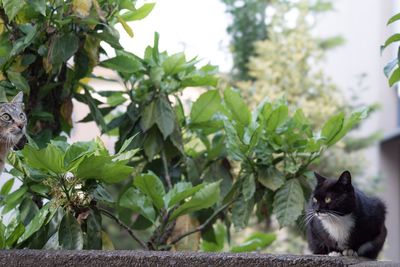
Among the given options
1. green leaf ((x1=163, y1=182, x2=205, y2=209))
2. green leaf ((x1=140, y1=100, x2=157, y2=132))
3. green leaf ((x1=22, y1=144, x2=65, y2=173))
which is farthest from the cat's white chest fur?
green leaf ((x1=22, y1=144, x2=65, y2=173))

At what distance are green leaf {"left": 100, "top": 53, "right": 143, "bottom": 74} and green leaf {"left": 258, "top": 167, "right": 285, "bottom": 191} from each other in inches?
27.2

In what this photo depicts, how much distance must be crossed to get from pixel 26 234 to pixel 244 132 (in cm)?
98

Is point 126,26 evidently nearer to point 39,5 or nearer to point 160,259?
point 39,5

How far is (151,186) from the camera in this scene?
93.1 inches

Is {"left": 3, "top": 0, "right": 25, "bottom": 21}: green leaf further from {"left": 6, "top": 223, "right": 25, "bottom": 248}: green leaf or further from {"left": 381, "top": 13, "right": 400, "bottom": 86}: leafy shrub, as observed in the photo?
{"left": 381, "top": 13, "right": 400, "bottom": 86}: leafy shrub

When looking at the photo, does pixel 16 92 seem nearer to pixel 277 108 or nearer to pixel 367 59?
pixel 277 108

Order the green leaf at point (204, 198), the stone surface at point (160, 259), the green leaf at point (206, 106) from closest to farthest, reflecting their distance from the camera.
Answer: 1. the stone surface at point (160, 259)
2. the green leaf at point (204, 198)
3. the green leaf at point (206, 106)

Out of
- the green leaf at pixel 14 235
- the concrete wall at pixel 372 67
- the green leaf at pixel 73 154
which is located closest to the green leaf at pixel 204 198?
the green leaf at pixel 73 154

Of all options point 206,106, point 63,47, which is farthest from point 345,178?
point 63,47

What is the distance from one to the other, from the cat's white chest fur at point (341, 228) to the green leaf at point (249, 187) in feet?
1.40

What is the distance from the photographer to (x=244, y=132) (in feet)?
8.63

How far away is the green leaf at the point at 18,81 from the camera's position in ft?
7.75

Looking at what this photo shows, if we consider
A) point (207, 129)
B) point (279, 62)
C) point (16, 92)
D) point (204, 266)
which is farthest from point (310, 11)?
point (204, 266)

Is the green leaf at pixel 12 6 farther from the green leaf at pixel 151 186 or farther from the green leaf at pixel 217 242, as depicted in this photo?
the green leaf at pixel 217 242
